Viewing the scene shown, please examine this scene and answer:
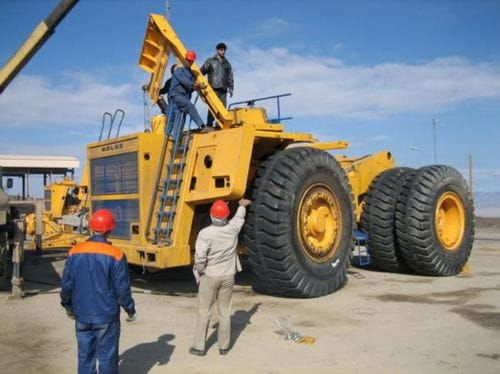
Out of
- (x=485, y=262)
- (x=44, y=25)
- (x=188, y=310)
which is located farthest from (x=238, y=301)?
(x=485, y=262)

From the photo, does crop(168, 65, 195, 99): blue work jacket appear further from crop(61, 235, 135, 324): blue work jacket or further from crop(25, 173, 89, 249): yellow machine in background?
crop(61, 235, 135, 324): blue work jacket

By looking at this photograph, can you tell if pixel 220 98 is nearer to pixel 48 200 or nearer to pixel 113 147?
pixel 113 147

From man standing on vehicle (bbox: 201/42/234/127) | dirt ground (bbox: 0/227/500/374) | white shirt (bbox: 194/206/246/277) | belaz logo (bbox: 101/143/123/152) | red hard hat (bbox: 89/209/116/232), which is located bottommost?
dirt ground (bbox: 0/227/500/374)

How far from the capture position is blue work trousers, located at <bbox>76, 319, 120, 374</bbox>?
387 cm

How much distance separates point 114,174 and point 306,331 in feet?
12.7

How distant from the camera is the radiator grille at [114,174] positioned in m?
7.68

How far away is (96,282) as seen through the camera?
3.84 m

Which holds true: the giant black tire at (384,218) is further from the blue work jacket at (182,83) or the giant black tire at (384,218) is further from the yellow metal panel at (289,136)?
the blue work jacket at (182,83)

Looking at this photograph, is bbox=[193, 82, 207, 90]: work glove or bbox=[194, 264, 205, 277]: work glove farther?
bbox=[193, 82, 207, 90]: work glove

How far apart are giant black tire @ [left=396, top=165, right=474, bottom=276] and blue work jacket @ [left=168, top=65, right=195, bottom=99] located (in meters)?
4.02

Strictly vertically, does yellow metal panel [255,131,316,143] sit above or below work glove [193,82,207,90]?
below

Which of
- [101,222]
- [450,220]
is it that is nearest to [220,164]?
[101,222]

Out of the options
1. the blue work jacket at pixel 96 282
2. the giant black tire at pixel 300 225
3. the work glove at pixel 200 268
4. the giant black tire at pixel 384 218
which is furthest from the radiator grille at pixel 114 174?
the giant black tire at pixel 384 218

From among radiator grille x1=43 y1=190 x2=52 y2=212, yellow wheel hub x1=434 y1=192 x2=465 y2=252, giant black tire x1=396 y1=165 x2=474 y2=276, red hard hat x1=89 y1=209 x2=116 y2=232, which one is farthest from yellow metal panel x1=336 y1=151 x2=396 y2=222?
radiator grille x1=43 y1=190 x2=52 y2=212
